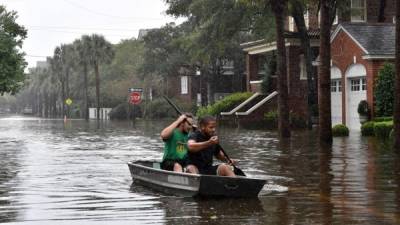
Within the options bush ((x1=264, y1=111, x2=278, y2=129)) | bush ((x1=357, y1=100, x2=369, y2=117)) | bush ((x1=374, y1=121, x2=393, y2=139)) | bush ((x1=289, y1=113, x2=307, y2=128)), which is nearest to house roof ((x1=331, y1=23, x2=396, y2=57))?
bush ((x1=357, y1=100, x2=369, y2=117))

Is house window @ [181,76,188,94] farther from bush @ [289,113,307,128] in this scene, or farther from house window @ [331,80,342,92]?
house window @ [331,80,342,92]

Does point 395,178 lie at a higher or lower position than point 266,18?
lower

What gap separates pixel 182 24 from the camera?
70875 mm

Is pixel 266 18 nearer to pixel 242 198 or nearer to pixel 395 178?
pixel 395 178

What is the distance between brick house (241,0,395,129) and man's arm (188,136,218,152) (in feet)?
75.9

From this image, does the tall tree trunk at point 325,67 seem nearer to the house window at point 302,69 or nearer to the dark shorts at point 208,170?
the dark shorts at point 208,170

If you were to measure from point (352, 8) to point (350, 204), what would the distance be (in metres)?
34.8

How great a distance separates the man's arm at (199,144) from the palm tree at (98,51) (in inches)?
3000

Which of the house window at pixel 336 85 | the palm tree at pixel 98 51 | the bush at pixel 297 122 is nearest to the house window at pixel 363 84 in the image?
the house window at pixel 336 85

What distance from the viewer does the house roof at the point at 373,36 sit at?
34.2 m

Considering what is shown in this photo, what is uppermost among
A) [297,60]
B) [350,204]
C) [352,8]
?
[352,8]

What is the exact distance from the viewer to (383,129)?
2986cm

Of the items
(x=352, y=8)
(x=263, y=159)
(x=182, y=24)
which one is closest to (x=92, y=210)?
(x=263, y=159)

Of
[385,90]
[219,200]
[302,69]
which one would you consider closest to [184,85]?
[302,69]
